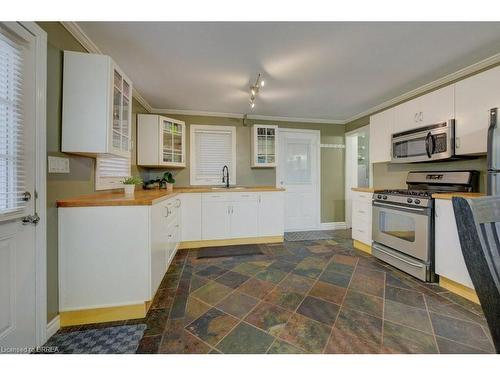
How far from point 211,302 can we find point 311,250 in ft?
6.01

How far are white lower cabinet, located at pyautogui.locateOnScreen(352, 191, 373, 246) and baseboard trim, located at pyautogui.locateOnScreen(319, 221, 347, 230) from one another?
3.76 feet

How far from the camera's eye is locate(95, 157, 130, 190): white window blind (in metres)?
2.10

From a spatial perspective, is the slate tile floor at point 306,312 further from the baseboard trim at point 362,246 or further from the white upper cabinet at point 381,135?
the white upper cabinet at point 381,135

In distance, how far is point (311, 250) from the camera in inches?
123

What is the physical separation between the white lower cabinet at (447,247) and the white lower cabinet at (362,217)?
2.84ft

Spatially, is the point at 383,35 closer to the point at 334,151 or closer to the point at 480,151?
the point at 480,151

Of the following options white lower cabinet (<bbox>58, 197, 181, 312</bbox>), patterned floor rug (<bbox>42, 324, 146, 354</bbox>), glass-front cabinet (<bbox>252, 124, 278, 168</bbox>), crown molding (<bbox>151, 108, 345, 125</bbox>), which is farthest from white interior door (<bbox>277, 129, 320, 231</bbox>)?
patterned floor rug (<bbox>42, 324, 146, 354</bbox>)

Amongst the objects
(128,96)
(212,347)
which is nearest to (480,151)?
(212,347)

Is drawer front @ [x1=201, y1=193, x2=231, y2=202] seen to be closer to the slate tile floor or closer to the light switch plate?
the slate tile floor

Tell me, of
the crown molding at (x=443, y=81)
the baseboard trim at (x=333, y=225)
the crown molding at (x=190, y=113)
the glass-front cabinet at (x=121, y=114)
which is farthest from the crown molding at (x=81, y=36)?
the baseboard trim at (x=333, y=225)

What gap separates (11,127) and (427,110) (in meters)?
3.75

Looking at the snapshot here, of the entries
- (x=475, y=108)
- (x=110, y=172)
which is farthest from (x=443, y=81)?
(x=110, y=172)

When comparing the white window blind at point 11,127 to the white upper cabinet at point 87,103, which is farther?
the white upper cabinet at point 87,103

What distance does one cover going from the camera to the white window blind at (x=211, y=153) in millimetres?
3861
